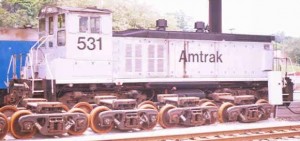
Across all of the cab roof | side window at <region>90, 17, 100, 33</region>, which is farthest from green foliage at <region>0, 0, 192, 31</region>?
side window at <region>90, 17, 100, 33</region>

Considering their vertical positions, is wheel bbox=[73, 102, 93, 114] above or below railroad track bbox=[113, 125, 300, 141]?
above

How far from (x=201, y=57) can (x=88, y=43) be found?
395 centimetres

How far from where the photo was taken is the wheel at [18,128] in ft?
29.3

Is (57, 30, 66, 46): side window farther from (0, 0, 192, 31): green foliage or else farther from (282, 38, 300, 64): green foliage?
(282, 38, 300, 64): green foliage

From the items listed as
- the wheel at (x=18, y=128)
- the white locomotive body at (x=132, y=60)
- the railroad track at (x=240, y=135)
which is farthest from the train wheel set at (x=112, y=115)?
the railroad track at (x=240, y=135)

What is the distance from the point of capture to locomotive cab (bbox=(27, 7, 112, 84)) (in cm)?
1105

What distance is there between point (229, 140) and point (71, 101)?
15.6 feet

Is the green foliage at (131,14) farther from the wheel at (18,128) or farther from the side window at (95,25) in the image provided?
the wheel at (18,128)

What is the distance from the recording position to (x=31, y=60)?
441 inches

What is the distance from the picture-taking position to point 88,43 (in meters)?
11.3

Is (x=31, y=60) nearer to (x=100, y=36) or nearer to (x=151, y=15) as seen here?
(x=100, y=36)

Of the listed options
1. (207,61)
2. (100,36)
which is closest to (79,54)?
(100,36)

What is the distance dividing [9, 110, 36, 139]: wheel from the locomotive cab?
1886 mm

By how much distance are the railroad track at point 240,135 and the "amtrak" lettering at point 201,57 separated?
3.88m
